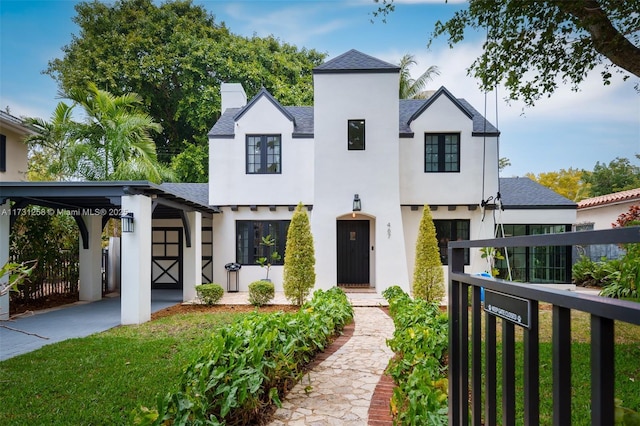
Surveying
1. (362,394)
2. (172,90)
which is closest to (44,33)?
(172,90)

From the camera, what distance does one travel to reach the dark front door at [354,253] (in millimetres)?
12922

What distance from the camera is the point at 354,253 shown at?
42.4 feet

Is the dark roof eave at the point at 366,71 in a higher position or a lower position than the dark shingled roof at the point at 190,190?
higher

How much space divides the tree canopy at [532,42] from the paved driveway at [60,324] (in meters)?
8.95

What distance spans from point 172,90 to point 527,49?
2040 cm

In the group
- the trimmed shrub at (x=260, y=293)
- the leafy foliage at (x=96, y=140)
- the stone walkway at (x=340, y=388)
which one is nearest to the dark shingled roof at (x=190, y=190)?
the leafy foliage at (x=96, y=140)

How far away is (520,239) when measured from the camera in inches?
51.8

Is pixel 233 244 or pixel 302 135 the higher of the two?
pixel 302 135

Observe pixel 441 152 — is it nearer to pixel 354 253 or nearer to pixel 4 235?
pixel 354 253

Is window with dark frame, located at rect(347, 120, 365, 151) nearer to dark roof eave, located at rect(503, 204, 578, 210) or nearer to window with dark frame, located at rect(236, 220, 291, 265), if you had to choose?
window with dark frame, located at rect(236, 220, 291, 265)

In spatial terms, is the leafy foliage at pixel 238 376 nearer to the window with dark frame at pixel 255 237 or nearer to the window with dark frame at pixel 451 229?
the window with dark frame at pixel 255 237

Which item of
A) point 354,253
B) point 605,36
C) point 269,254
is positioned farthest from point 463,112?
point 269,254

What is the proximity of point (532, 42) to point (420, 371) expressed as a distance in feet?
24.4

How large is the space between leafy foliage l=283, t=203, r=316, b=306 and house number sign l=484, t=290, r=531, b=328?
836 cm
